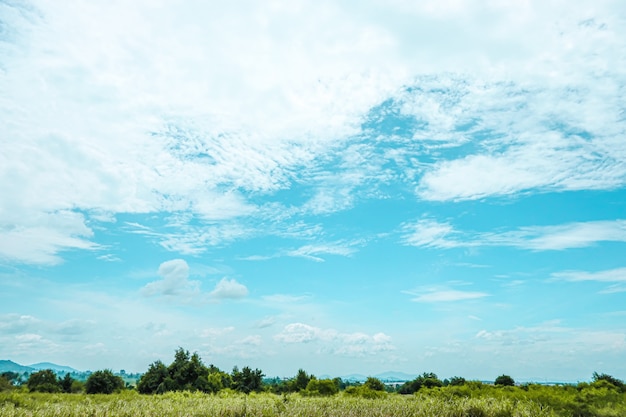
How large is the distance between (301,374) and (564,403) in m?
25.5

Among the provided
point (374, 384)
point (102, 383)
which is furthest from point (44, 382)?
point (374, 384)

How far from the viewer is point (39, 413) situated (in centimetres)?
1540

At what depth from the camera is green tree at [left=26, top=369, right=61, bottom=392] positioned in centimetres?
3908

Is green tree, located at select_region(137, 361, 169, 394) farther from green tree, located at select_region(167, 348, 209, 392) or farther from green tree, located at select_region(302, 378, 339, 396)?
green tree, located at select_region(302, 378, 339, 396)

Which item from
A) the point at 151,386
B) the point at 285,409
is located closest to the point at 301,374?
the point at 151,386

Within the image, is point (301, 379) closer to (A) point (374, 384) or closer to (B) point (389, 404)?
(A) point (374, 384)

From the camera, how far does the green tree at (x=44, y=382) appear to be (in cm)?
3908

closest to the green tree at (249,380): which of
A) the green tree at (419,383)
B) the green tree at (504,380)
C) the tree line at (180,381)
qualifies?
the tree line at (180,381)

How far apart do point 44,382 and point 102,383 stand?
6845mm

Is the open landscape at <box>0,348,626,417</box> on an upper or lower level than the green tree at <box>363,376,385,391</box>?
lower

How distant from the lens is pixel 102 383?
38.5 metres

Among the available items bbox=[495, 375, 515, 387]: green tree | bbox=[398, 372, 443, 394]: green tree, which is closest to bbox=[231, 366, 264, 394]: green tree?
bbox=[398, 372, 443, 394]: green tree

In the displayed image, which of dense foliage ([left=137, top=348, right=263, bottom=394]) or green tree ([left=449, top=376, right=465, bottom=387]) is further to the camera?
dense foliage ([left=137, top=348, right=263, bottom=394])

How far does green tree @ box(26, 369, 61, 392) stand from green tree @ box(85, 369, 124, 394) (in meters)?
3.25
